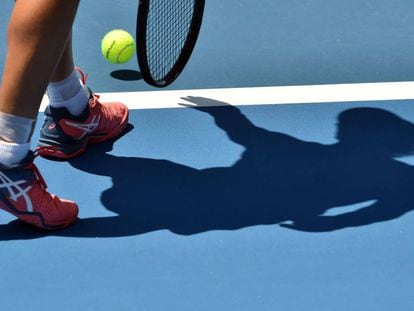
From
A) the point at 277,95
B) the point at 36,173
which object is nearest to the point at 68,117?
the point at 36,173

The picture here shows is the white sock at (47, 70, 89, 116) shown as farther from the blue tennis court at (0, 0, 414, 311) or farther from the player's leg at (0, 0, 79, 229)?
the player's leg at (0, 0, 79, 229)

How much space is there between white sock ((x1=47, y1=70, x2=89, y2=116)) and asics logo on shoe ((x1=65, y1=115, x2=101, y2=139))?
0.03 metres

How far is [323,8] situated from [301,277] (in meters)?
1.55

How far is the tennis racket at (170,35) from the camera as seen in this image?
2693 mm

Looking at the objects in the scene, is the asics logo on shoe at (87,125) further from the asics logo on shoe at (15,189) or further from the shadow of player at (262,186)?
the asics logo on shoe at (15,189)

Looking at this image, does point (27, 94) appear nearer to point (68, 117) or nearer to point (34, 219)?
point (34, 219)

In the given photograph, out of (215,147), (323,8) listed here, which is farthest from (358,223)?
(323,8)

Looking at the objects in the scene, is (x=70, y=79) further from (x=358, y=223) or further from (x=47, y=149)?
(x=358, y=223)

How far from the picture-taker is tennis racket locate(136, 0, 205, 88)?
2693 millimetres

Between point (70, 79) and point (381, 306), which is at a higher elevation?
point (70, 79)

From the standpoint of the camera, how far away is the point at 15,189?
226cm

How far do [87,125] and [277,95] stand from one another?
2.14 feet

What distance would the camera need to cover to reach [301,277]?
7.17 ft

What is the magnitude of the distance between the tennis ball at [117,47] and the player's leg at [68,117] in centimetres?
37
